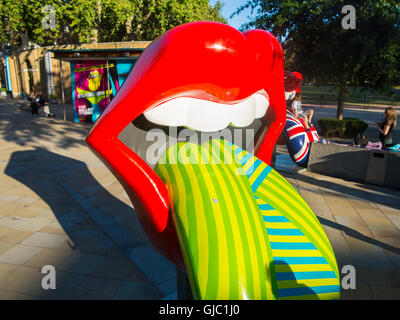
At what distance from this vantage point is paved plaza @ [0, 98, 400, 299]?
140 inches

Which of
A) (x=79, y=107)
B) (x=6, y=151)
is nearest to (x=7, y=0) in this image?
(x=79, y=107)

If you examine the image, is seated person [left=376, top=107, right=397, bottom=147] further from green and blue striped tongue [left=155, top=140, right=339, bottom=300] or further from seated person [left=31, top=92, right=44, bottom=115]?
seated person [left=31, top=92, right=44, bottom=115]

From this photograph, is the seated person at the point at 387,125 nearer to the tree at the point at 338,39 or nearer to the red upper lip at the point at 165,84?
the tree at the point at 338,39

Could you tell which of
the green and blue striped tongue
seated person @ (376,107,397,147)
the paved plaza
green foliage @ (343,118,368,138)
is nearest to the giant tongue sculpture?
the green and blue striped tongue

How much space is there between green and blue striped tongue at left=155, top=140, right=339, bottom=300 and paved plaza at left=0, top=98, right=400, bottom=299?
1851mm

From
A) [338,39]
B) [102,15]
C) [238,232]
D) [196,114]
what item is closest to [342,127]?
[338,39]

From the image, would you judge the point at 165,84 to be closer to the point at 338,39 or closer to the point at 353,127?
the point at 338,39

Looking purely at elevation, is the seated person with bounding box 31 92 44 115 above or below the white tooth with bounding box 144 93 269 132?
below

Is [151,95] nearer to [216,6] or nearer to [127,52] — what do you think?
[127,52]

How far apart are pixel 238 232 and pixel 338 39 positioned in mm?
11815

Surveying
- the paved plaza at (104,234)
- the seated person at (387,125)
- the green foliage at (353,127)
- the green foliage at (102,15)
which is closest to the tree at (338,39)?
the green foliage at (353,127)

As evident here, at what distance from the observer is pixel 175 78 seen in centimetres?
180

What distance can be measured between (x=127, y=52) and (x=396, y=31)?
10258 millimetres

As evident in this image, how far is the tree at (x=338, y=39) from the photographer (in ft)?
35.0
